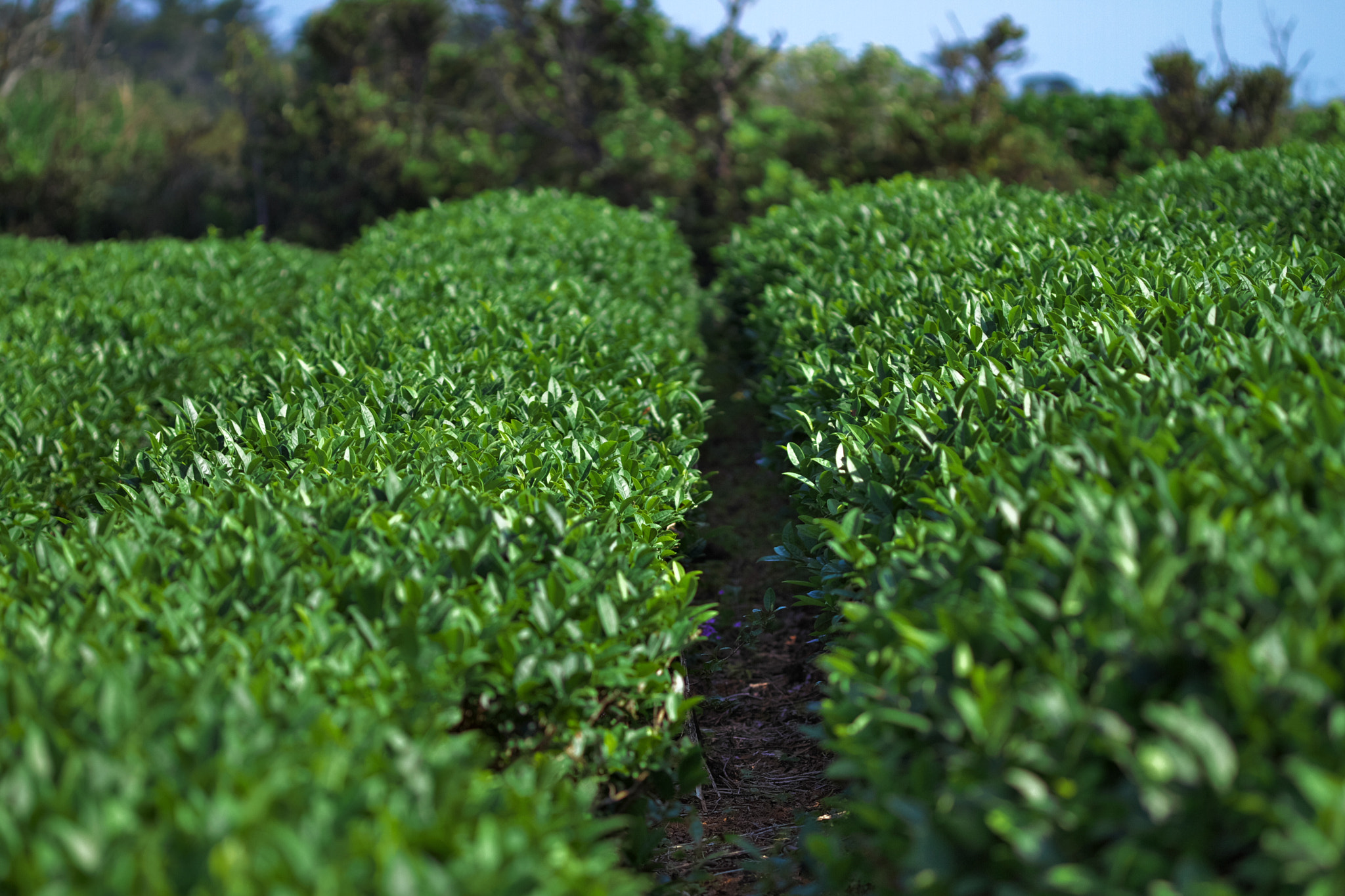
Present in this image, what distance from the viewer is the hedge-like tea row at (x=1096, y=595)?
1540mm

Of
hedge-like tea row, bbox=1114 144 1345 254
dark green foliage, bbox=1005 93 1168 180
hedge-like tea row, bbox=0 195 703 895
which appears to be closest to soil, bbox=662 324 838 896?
hedge-like tea row, bbox=0 195 703 895

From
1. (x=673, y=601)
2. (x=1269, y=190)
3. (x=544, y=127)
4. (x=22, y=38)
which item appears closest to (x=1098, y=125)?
(x=544, y=127)

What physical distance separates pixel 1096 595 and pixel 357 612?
1.71m

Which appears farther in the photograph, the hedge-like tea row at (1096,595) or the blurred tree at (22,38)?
the blurred tree at (22,38)

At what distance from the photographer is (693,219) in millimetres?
15281

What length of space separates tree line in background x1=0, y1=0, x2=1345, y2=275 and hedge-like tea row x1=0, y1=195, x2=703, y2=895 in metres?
10.2

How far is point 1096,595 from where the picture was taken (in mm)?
1812

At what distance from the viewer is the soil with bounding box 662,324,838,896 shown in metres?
2.93

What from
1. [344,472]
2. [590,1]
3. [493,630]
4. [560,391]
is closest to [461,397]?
[560,391]

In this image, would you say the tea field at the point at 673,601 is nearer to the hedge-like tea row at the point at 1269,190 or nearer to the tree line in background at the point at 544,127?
the hedge-like tea row at the point at 1269,190

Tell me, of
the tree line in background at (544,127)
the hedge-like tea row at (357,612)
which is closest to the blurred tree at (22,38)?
the tree line in background at (544,127)

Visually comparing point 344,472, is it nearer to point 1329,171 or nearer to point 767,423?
point 767,423

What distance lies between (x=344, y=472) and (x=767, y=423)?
2.42m

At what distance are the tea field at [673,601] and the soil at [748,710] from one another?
132mm
